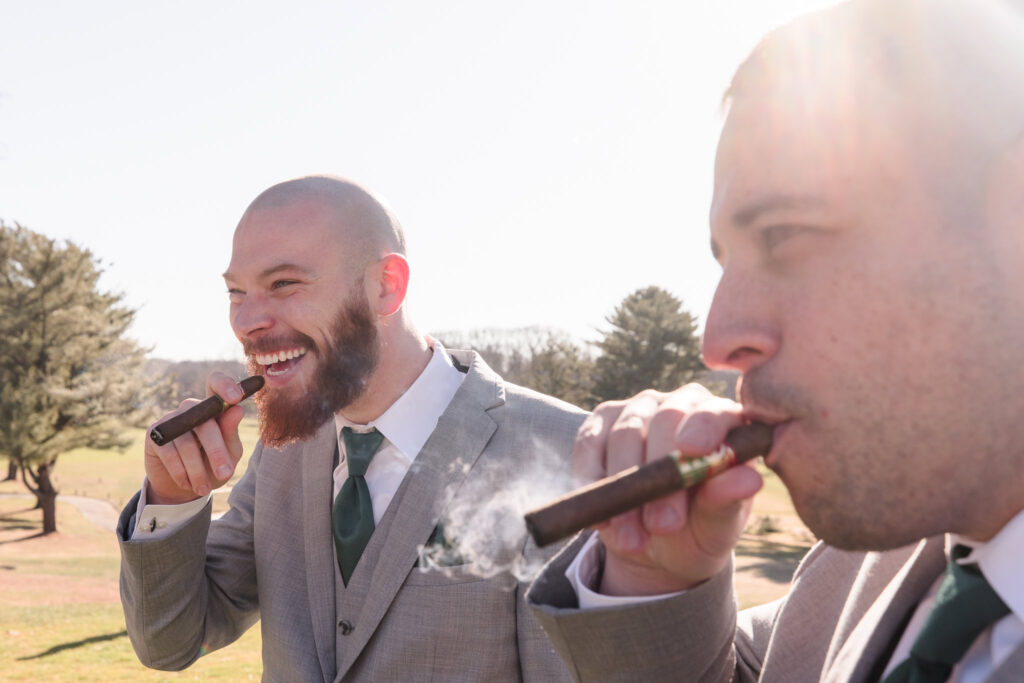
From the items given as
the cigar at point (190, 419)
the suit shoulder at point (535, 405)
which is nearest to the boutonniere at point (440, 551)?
the suit shoulder at point (535, 405)

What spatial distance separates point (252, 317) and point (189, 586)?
1246 millimetres

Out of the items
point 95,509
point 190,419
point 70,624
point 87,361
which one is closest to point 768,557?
point 70,624

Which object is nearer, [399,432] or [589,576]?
[589,576]

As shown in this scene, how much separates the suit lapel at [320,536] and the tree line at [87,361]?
997 inches

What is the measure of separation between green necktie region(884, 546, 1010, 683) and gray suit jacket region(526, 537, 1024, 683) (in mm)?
216

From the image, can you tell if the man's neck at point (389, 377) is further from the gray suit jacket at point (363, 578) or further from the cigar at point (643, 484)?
the cigar at point (643, 484)

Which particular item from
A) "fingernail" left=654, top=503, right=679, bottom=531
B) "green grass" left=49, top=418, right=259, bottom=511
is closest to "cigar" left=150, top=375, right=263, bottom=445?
"fingernail" left=654, top=503, right=679, bottom=531

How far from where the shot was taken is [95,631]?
1420cm

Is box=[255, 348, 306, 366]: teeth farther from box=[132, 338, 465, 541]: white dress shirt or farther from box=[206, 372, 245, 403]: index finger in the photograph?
box=[132, 338, 465, 541]: white dress shirt

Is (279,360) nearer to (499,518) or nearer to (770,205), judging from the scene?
(499,518)

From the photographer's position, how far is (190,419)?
3.07m

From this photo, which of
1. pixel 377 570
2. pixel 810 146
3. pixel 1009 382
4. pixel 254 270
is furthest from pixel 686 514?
pixel 254 270

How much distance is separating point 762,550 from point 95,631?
22.5 m

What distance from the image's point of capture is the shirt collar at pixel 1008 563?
1293mm
